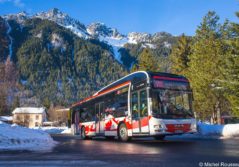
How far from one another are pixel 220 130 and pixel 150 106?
8.84 metres

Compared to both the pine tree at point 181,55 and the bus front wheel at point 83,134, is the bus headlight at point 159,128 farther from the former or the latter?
the pine tree at point 181,55

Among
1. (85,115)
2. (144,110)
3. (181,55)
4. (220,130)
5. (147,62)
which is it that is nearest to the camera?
(144,110)

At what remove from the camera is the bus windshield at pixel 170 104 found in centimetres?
1436

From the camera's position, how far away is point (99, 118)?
20.3 meters

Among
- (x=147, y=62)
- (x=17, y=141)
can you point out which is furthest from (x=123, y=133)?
(x=147, y=62)

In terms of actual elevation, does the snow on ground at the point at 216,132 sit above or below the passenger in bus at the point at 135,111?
below

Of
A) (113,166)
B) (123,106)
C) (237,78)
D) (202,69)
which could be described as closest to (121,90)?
(123,106)

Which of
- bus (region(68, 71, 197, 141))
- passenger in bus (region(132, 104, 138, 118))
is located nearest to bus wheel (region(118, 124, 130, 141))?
bus (region(68, 71, 197, 141))

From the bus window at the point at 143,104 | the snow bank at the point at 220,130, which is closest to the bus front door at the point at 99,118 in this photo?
the bus window at the point at 143,104

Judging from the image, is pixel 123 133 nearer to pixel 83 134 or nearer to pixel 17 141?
pixel 17 141

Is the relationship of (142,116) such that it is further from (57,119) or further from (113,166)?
(57,119)

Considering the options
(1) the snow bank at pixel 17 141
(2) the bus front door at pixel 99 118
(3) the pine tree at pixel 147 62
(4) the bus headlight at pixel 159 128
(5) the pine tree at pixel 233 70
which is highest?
(3) the pine tree at pixel 147 62

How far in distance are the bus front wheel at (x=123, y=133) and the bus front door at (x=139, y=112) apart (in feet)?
3.08

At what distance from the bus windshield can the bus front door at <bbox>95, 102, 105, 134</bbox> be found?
588 centimetres
